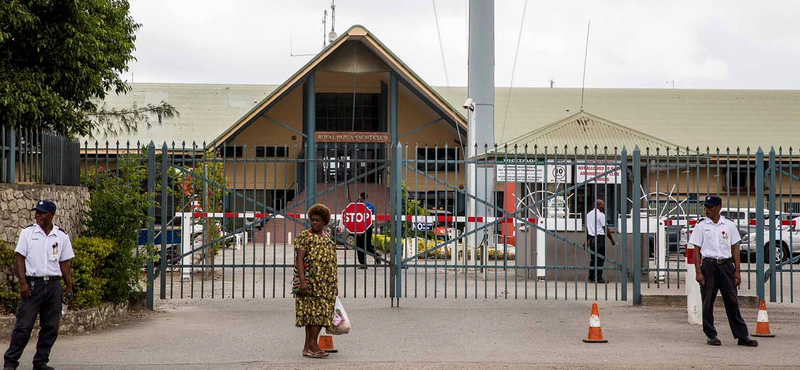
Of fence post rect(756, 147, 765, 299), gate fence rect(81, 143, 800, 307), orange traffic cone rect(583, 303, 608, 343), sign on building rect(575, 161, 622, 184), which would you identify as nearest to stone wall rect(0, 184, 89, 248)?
gate fence rect(81, 143, 800, 307)

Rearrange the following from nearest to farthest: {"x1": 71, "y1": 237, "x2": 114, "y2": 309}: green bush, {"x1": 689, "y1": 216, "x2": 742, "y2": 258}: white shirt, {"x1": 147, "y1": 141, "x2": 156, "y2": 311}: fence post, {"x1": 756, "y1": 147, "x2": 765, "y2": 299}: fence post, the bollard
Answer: {"x1": 689, "y1": 216, "x2": 742, "y2": 258}: white shirt, {"x1": 71, "y1": 237, "x2": 114, "y2": 309}: green bush, the bollard, {"x1": 147, "y1": 141, "x2": 156, "y2": 311}: fence post, {"x1": 756, "y1": 147, "x2": 765, "y2": 299}: fence post

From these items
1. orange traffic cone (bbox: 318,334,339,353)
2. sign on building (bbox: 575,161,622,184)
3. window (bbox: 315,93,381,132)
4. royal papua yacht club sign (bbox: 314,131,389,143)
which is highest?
window (bbox: 315,93,381,132)

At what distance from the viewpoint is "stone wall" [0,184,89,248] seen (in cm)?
1084

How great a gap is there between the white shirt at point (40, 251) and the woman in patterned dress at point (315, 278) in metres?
2.15

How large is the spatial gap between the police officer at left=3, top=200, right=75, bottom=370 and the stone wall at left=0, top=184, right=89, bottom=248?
2205mm

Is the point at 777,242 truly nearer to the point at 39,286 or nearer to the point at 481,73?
the point at 481,73

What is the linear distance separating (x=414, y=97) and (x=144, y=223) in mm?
26388

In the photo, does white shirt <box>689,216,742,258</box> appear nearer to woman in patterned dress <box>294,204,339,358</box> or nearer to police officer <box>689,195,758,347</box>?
police officer <box>689,195,758,347</box>

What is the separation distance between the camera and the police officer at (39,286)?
8.60 metres

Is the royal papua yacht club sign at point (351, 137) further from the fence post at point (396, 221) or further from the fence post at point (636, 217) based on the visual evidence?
the fence post at point (636, 217)

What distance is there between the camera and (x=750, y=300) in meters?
13.9

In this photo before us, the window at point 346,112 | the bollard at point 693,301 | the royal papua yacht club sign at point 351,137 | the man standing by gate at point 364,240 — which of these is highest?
the window at point 346,112

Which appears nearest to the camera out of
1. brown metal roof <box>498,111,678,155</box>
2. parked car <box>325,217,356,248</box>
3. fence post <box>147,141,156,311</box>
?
parked car <box>325,217,356,248</box>

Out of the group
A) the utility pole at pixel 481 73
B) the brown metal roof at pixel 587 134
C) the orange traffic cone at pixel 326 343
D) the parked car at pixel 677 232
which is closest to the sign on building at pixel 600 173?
the parked car at pixel 677 232
